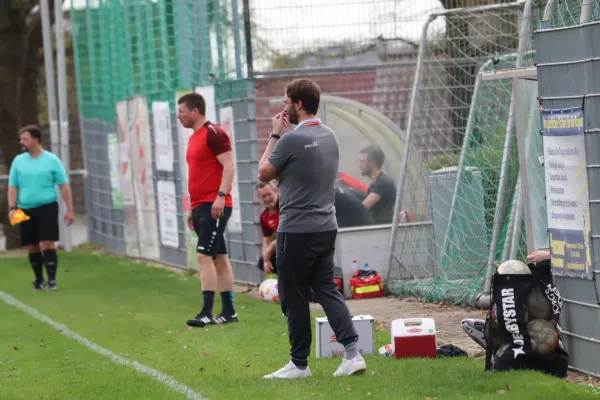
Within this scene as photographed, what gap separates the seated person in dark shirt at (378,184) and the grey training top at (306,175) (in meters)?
6.46

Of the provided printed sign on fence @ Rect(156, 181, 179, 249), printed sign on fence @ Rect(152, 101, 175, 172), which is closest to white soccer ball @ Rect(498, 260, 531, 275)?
printed sign on fence @ Rect(152, 101, 175, 172)

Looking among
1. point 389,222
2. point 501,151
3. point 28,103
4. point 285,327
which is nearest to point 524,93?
point 501,151

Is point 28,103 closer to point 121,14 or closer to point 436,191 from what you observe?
point 121,14

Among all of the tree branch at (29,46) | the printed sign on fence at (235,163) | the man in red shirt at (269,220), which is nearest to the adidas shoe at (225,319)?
the man in red shirt at (269,220)

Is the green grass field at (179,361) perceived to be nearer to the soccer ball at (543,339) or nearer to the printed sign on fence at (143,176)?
the soccer ball at (543,339)

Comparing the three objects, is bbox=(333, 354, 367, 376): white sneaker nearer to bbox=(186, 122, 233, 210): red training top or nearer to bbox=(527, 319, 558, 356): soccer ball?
bbox=(527, 319, 558, 356): soccer ball

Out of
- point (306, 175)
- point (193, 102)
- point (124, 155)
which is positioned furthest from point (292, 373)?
point (124, 155)

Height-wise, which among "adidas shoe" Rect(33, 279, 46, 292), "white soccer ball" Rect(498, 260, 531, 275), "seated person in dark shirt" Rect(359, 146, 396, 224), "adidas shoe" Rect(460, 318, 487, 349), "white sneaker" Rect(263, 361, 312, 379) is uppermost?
"seated person in dark shirt" Rect(359, 146, 396, 224)

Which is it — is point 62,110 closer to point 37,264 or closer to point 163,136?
point 163,136

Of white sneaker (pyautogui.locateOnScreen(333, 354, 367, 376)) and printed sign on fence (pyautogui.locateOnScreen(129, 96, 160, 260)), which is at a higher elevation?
printed sign on fence (pyautogui.locateOnScreen(129, 96, 160, 260))

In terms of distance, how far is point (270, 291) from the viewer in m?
13.0

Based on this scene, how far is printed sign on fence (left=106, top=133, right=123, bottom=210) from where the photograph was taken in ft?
69.4

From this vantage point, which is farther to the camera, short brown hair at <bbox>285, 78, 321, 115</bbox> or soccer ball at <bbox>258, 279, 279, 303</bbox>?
soccer ball at <bbox>258, 279, 279, 303</bbox>

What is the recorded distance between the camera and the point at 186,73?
55.5 feet
